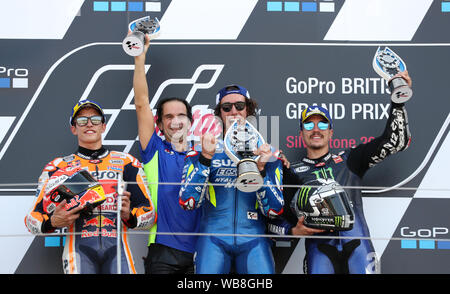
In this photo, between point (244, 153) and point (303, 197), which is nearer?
point (244, 153)

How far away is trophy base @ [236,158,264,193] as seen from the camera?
201 cm

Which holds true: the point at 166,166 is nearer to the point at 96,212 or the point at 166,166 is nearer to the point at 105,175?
the point at 105,175

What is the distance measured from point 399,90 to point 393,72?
151mm

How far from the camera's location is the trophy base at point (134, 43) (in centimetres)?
269

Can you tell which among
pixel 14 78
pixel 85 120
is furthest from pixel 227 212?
pixel 14 78

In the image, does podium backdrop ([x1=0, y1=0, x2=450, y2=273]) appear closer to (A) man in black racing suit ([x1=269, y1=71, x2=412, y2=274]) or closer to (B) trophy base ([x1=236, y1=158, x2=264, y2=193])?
(A) man in black racing suit ([x1=269, y1=71, x2=412, y2=274])

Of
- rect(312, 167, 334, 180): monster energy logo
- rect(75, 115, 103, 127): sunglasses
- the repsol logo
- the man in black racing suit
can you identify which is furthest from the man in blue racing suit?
rect(75, 115, 103, 127): sunglasses

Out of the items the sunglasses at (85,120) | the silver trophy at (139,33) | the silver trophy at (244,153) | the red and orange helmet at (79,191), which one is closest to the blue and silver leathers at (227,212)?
the silver trophy at (244,153)

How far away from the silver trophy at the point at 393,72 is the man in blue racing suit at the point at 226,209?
67cm

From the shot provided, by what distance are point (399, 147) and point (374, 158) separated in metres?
0.14

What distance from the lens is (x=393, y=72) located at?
102 inches

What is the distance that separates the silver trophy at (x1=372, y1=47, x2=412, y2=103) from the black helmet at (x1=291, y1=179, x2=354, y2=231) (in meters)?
0.53
